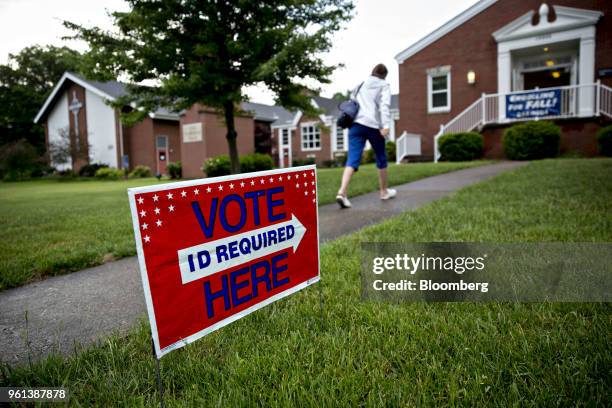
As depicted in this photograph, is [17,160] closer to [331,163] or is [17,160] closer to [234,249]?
[331,163]

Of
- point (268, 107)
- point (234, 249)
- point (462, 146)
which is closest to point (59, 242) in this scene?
point (234, 249)

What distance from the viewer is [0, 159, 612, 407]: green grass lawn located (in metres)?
1.38

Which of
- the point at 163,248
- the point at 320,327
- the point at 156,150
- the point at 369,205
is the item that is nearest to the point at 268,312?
the point at 320,327

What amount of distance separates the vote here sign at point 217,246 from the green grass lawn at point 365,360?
0.65ft

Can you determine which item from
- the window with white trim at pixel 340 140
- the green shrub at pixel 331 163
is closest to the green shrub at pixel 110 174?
the green shrub at pixel 331 163

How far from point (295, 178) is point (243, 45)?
789 centimetres

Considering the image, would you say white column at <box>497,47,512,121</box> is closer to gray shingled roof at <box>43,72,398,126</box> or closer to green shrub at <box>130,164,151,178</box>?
gray shingled roof at <box>43,72,398,126</box>

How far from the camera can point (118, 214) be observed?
6.55 m

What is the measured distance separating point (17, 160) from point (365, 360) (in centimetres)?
3141

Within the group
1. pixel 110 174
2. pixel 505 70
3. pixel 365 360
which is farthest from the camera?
pixel 110 174

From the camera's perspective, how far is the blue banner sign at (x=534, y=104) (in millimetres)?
15237

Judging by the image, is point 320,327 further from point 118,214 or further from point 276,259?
point 118,214

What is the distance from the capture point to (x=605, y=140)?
13.5m

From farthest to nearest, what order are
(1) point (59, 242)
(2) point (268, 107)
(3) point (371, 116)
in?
(2) point (268, 107), (3) point (371, 116), (1) point (59, 242)
